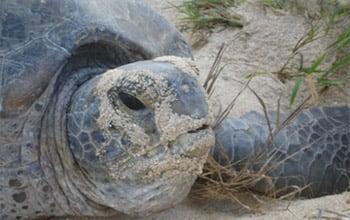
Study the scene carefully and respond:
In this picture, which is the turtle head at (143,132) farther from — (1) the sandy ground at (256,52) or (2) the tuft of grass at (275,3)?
(2) the tuft of grass at (275,3)

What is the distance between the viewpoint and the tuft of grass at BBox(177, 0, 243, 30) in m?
3.00

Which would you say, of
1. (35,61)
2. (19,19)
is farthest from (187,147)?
(19,19)

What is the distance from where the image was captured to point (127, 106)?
1627 mm

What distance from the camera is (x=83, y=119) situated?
1696 millimetres

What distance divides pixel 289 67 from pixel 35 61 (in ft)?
4.04

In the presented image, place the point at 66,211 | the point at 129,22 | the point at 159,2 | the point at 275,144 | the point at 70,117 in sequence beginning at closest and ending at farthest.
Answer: the point at 70,117 < the point at 66,211 < the point at 129,22 < the point at 275,144 < the point at 159,2

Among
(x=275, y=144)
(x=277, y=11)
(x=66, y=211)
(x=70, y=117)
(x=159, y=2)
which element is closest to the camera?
(x=70, y=117)

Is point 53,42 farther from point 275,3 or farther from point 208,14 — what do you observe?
point 275,3

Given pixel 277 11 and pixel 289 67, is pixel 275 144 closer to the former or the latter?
pixel 289 67

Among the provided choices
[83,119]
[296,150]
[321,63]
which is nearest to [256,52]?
[321,63]

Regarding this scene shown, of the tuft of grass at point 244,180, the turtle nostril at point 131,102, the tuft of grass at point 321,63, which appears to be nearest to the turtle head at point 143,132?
the turtle nostril at point 131,102

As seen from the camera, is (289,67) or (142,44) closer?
(142,44)

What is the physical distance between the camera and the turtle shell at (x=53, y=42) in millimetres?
1736

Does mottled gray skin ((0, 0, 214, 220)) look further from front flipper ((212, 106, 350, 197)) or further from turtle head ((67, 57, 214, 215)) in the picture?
front flipper ((212, 106, 350, 197))
